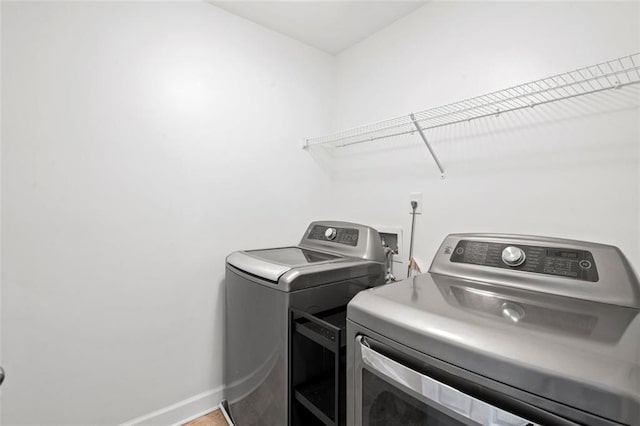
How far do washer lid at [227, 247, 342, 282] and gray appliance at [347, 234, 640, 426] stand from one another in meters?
0.44

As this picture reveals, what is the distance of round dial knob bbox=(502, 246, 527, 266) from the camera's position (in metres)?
0.98

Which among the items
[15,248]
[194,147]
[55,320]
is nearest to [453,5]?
[194,147]

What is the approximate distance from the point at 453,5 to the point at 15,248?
2.27 metres

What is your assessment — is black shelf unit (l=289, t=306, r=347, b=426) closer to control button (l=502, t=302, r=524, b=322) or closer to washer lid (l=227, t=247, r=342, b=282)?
washer lid (l=227, t=247, r=342, b=282)

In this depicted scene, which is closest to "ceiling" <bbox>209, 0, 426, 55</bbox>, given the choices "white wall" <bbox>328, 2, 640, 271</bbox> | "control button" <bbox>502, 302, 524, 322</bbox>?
"white wall" <bbox>328, 2, 640, 271</bbox>

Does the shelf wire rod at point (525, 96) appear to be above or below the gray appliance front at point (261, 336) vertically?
above

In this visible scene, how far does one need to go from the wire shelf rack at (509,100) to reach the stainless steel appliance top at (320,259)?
1.87 ft

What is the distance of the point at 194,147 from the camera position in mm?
1567

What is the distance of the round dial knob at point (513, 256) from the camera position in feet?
3.21

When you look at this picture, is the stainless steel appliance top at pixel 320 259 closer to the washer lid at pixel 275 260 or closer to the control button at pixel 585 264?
the washer lid at pixel 275 260

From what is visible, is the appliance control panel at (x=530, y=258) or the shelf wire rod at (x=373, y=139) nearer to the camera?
the appliance control panel at (x=530, y=258)

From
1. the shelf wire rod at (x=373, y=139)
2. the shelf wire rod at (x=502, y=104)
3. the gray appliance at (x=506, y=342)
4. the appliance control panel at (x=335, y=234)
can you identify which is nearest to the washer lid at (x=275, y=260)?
the appliance control panel at (x=335, y=234)

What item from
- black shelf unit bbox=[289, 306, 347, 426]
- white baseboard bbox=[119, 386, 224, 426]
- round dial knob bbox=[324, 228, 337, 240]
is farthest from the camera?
round dial knob bbox=[324, 228, 337, 240]

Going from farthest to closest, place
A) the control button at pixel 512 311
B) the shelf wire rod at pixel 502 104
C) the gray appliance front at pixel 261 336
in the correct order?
the shelf wire rod at pixel 502 104 → the gray appliance front at pixel 261 336 → the control button at pixel 512 311
